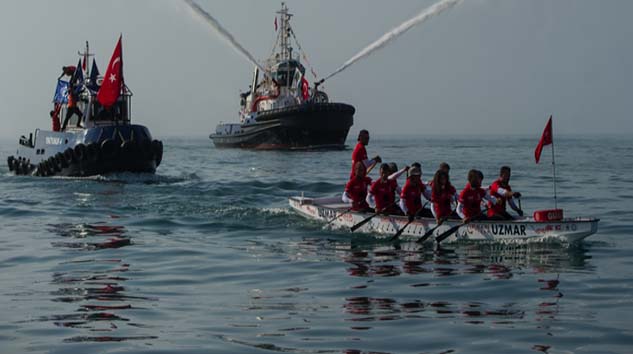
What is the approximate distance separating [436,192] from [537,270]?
4.25 m

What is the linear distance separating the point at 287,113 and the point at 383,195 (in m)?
52.1

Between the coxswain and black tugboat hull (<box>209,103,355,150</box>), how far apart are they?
5081cm

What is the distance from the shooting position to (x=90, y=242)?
21531 mm

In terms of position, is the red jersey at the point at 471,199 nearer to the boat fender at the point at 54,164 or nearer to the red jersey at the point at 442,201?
the red jersey at the point at 442,201

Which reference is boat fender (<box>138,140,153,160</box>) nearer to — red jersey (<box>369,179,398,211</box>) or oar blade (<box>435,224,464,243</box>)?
red jersey (<box>369,179,398,211</box>)

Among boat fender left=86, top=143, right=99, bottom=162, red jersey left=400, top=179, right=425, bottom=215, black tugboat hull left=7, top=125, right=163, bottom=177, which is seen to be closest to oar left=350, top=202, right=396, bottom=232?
red jersey left=400, top=179, right=425, bottom=215

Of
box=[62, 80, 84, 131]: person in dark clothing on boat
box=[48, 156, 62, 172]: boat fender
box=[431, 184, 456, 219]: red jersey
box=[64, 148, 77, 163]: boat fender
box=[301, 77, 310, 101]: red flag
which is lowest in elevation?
box=[431, 184, 456, 219]: red jersey

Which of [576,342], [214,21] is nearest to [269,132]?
[214,21]

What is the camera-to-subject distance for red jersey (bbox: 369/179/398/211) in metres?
22.3

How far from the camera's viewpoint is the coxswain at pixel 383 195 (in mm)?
22203

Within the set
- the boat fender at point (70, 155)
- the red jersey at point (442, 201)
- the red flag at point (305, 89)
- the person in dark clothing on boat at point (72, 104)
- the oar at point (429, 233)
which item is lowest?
the oar at point (429, 233)

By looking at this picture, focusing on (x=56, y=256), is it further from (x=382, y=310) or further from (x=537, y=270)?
(x=537, y=270)

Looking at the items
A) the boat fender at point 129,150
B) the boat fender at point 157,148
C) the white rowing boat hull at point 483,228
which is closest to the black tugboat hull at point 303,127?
the boat fender at point 157,148

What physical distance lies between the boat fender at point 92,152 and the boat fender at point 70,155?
2.93ft
